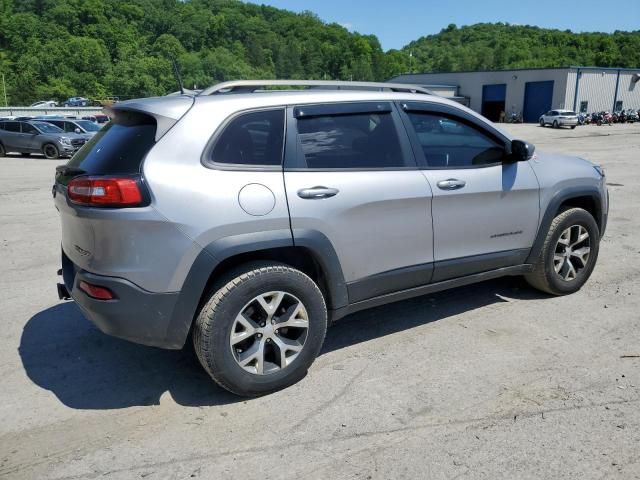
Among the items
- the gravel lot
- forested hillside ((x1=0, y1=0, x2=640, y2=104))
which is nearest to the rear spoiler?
the gravel lot

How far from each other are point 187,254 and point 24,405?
4.59ft

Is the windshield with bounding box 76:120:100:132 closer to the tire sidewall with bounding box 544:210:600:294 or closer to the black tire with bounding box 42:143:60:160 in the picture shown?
the black tire with bounding box 42:143:60:160

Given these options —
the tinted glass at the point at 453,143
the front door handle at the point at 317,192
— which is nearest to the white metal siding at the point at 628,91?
the tinted glass at the point at 453,143

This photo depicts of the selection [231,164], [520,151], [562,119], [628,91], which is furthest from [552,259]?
[628,91]

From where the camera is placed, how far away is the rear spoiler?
3154mm

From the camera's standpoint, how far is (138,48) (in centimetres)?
10131

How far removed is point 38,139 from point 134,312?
21.5 meters

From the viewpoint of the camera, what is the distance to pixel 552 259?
4742mm

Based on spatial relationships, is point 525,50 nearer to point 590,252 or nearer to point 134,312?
point 590,252

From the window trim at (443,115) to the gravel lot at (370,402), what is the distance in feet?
4.20

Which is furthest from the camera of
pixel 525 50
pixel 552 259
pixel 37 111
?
pixel 525 50

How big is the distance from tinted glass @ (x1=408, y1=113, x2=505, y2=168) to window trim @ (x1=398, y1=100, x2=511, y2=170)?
0.02 meters

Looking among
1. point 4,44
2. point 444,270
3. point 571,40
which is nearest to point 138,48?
point 4,44

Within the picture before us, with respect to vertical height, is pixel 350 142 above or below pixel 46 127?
above
